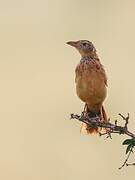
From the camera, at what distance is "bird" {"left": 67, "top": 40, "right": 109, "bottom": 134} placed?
5547mm

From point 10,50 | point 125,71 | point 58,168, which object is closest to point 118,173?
point 58,168

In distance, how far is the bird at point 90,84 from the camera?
555cm

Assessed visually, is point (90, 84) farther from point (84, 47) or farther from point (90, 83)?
point (84, 47)

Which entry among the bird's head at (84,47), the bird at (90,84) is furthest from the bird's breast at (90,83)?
the bird's head at (84,47)

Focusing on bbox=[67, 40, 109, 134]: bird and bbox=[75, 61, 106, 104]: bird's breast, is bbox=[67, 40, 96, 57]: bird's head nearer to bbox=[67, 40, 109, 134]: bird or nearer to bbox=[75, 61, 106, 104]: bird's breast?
bbox=[67, 40, 109, 134]: bird

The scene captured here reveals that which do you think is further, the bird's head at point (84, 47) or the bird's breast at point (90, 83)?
the bird's head at point (84, 47)

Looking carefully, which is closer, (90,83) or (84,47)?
(90,83)

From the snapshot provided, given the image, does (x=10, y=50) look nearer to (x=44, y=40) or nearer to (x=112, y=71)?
(x=44, y=40)

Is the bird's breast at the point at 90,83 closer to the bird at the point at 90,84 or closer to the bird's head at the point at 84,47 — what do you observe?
the bird at the point at 90,84

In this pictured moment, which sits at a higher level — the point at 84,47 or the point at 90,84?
the point at 84,47

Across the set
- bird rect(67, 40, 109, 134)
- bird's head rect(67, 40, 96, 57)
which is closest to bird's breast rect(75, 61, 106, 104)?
bird rect(67, 40, 109, 134)

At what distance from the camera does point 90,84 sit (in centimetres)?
559

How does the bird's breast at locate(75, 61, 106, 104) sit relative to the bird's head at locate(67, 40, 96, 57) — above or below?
below

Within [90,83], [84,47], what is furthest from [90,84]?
[84,47]
